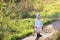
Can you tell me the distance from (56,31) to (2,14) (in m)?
1.09

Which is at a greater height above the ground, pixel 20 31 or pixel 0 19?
pixel 0 19

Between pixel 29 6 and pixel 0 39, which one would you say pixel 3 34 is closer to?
pixel 0 39

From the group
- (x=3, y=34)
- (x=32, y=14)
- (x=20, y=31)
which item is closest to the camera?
(x=3, y=34)

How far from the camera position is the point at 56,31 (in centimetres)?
520

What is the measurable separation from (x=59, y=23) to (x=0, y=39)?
136 cm

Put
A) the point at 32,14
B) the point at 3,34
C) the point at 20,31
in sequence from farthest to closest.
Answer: the point at 32,14
the point at 20,31
the point at 3,34

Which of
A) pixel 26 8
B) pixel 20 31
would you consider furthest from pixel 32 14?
pixel 20 31

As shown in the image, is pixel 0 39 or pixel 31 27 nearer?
pixel 0 39

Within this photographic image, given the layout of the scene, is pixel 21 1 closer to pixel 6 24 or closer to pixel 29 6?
pixel 29 6

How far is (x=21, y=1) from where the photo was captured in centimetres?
588

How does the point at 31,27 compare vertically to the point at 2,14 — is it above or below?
below

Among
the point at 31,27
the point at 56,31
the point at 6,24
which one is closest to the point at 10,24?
the point at 6,24

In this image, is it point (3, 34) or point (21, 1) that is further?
point (21, 1)

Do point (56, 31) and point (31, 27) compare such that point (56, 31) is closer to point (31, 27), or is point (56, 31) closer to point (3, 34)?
point (31, 27)
